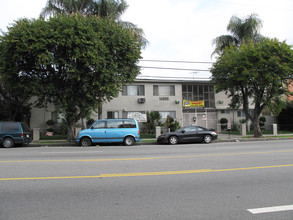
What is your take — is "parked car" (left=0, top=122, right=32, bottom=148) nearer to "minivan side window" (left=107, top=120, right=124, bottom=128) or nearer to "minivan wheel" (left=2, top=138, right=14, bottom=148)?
"minivan wheel" (left=2, top=138, right=14, bottom=148)

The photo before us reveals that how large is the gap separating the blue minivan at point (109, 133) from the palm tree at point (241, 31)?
15.4 meters

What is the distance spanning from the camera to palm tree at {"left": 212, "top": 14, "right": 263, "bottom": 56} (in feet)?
80.7

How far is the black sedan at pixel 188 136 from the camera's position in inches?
639

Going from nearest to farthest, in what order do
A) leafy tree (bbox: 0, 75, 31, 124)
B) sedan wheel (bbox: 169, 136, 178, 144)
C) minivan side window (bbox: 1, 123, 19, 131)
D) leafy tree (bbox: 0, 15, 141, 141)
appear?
leafy tree (bbox: 0, 15, 141, 141), minivan side window (bbox: 1, 123, 19, 131), sedan wheel (bbox: 169, 136, 178, 144), leafy tree (bbox: 0, 75, 31, 124)

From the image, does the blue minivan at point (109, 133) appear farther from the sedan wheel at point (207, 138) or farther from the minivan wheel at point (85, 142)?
the sedan wheel at point (207, 138)

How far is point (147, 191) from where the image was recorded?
4703mm

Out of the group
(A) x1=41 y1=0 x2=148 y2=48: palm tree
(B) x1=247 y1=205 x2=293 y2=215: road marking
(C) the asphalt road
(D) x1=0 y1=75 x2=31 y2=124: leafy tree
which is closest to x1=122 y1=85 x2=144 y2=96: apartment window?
(A) x1=41 y1=0 x2=148 y2=48: palm tree

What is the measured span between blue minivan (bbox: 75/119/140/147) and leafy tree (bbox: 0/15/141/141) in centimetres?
206

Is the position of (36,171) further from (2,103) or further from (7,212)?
(2,103)

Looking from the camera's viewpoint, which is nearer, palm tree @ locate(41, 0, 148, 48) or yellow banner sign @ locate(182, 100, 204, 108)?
palm tree @ locate(41, 0, 148, 48)

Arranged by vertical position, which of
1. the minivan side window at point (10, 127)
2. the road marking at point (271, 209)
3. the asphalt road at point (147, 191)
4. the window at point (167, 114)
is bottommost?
the road marking at point (271, 209)

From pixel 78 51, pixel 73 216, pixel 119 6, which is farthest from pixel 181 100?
pixel 73 216

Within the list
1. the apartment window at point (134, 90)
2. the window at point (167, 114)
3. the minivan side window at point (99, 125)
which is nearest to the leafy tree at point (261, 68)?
the window at point (167, 114)

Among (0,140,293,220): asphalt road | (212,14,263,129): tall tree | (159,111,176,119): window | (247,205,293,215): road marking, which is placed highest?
(212,14,263,129): tall tree
